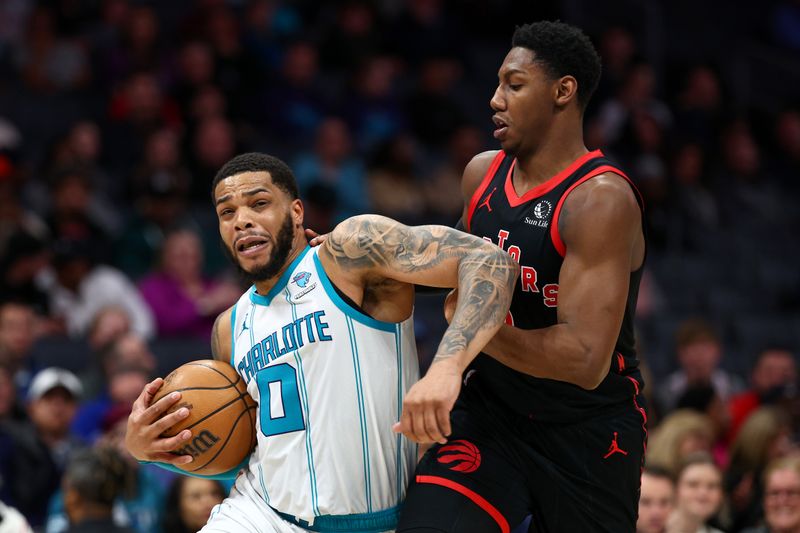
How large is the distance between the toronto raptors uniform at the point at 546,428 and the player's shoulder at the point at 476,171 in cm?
36

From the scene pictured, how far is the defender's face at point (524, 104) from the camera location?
4.73m

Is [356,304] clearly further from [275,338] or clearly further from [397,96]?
[397,96]

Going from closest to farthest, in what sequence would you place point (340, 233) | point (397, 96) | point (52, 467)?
point (340, 233), point (52, 467), point (397, 96)

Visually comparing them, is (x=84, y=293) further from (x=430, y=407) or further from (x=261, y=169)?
(x=430, y=407)

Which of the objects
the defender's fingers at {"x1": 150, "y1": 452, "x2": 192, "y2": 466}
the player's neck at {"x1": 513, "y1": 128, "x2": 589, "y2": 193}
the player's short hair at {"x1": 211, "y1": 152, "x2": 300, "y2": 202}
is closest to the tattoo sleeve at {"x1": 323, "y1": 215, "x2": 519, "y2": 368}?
the player's short hair at {"x1": 211, "y1": 152, "x2": 300, "y2": 202}

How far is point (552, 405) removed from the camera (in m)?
4.64

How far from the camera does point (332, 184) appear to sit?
11875 mm

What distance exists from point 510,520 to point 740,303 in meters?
8.99

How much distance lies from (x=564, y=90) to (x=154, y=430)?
2.05 meters

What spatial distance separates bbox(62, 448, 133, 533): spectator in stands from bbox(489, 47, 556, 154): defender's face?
325 cm

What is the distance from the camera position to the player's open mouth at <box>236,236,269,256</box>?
181 inches

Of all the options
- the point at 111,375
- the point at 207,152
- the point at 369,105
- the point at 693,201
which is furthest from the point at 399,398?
the point at 693,201

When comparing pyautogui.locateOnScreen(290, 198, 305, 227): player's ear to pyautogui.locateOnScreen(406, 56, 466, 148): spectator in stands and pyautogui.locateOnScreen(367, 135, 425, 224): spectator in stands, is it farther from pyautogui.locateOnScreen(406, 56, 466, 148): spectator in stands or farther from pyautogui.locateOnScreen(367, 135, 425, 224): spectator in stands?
pyautogui.locateOnScreen(406, 56, 466, 148): spectator in stands

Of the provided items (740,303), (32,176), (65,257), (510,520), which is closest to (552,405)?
(510,520)
